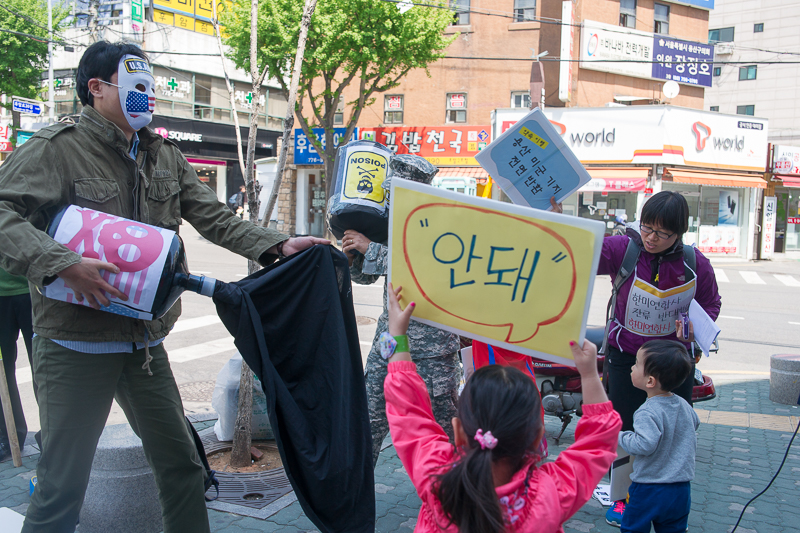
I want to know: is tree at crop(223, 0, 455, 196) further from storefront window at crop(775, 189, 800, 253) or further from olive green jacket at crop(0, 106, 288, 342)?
olive green jacket at crop(0, 106, 288, 342)

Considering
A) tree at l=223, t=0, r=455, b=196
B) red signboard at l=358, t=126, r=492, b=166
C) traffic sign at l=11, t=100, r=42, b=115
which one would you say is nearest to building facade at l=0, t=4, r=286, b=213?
traffic sign at l=11, t=100, r=42, b=115

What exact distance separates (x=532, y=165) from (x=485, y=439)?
1.53 metres

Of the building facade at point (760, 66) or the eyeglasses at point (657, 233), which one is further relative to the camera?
the building facade at point (760, 66)

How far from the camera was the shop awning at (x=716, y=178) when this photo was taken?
19438mm

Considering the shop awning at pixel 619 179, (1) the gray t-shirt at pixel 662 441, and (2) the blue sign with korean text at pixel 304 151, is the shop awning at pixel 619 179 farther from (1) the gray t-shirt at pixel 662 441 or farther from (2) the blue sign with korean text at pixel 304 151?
(1) the gray t-shirt at pixel 662 441

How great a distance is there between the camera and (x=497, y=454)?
166 cm

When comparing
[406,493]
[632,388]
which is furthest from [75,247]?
[632,388]

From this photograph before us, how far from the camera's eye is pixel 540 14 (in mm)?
22344

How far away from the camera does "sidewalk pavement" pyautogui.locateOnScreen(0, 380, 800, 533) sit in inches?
135

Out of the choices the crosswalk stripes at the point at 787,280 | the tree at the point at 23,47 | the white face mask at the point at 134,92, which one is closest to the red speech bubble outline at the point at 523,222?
the white face mask at the point at 134,92

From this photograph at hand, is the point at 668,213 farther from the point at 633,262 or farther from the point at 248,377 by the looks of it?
the point at 248,377

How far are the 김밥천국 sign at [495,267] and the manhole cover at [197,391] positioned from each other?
163 inches

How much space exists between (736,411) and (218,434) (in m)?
4.70

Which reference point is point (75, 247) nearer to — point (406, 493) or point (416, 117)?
point (406, 493)
